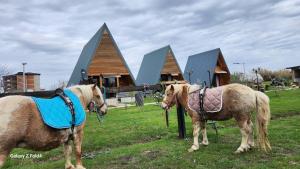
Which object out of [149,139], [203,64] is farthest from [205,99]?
[203,64]

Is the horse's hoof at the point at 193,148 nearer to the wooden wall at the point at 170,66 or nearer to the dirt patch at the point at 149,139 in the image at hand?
the dirt patch at the point at 149,139

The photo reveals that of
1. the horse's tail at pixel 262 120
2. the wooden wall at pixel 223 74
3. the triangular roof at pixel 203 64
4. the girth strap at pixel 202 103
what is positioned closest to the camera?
the horse's tail at pixel 262 120

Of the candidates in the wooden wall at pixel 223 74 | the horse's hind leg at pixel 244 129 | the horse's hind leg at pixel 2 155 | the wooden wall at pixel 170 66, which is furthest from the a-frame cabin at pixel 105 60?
the horse's hind leg at pixel 2 155

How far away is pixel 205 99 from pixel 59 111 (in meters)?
3.72

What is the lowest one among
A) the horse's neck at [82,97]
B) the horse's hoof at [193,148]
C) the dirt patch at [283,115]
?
the horse's hoof at [193,148]

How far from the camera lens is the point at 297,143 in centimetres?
746

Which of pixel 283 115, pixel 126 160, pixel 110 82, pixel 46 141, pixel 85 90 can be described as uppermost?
pixel 110 82

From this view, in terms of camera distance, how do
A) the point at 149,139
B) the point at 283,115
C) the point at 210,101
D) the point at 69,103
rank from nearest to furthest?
the point at 69,103 < the point at 210,101 < the point at 149,139 < the point at 283,115

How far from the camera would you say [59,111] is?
5.11 m

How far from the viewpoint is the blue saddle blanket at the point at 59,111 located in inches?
190

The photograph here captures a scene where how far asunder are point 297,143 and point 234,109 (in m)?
1.99

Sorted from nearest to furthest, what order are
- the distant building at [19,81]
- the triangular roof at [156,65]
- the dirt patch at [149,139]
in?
1. the dirt patch at [149,139]
2. the distant building at [19,81]
3. the triangular roof at [156,65]

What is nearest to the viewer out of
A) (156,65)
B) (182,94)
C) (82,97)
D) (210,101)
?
(82,97)

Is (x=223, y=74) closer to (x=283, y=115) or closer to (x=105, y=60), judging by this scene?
(x=105, y=60)
